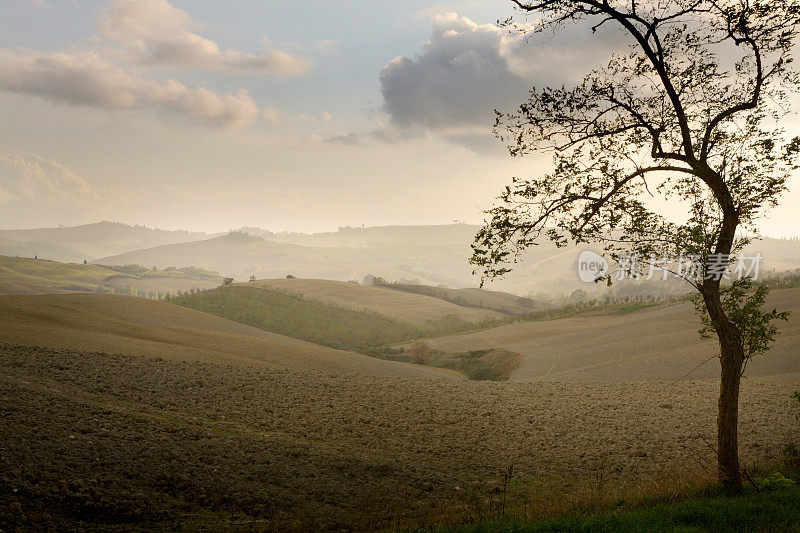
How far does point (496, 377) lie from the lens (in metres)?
26.3

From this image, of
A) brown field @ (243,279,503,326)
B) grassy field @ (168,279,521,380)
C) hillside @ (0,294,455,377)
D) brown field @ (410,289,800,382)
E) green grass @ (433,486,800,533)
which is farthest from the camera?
brown field @ (243,279,503,326)

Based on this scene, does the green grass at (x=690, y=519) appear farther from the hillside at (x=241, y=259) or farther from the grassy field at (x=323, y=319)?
the hillside at (x=241, y=259)

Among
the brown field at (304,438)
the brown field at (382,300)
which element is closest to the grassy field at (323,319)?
the brown field at (382,300)

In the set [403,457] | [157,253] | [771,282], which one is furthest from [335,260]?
[403,457]

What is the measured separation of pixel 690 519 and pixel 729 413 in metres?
2.65

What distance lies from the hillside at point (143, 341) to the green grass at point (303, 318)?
14598 mm

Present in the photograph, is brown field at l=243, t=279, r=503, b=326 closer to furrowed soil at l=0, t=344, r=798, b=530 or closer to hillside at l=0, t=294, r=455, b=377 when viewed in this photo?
hillside at l=0, t=294, r=455, b=377

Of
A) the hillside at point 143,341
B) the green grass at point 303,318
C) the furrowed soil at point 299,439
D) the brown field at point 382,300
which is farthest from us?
the brown field at point 382,300

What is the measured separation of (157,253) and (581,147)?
190 metres

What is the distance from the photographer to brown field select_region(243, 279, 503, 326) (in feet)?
172

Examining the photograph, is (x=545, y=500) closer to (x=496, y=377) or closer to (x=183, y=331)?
(x=496, y=377)

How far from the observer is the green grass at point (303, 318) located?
42156 mm

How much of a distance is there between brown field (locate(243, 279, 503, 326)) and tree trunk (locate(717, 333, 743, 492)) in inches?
1548

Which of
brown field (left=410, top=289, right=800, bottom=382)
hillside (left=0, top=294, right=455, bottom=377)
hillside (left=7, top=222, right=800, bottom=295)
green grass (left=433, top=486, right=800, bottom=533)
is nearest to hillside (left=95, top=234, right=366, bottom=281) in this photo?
hillside (left=7, top=222, right=800, bottom=295)
